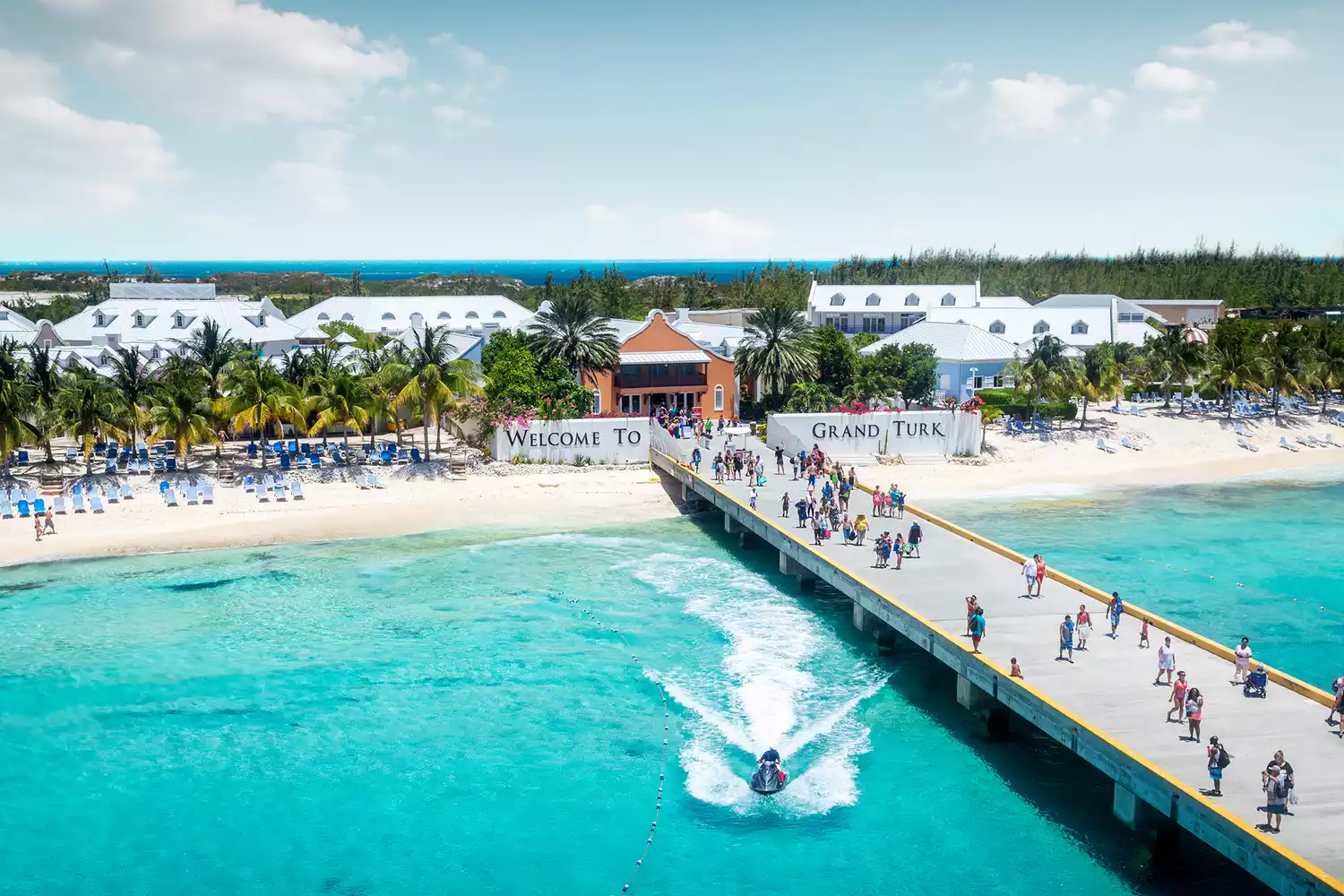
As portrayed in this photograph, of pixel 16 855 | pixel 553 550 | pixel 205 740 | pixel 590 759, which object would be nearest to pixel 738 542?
pixel 553 550

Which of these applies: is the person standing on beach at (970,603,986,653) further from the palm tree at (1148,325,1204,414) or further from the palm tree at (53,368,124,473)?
the palm tree at (1148,325,1204,414)

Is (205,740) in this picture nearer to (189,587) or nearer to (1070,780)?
(189,587)

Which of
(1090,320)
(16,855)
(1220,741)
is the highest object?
(1090,320)

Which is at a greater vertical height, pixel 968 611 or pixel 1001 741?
pixel 968 611

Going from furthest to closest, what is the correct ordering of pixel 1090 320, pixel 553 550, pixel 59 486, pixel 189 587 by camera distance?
pixel 1090 320, pixel 59 486, pixel 553 550, pixel 189 587

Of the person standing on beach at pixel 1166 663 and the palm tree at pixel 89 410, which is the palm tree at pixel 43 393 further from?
the person standing on beach at pixel 1166 663

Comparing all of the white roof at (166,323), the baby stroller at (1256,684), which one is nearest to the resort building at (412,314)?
the white roof at (166,323)
